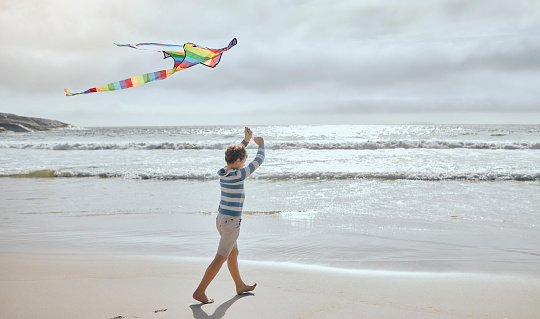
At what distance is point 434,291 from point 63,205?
25.8 ft

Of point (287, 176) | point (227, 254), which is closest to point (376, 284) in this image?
point (227, 254)

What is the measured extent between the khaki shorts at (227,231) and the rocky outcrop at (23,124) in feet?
261

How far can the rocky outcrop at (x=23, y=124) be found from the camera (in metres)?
71.9

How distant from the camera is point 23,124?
248ft

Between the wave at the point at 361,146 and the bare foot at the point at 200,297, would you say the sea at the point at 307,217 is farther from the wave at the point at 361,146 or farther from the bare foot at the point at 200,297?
the wave at the point at 361,146

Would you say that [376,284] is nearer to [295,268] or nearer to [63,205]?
[295,268]

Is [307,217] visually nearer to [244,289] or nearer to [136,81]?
[244,289]

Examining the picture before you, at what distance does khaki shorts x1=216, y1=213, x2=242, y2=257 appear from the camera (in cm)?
366

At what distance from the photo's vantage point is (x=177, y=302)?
12.2ft

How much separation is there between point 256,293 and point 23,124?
281 ft

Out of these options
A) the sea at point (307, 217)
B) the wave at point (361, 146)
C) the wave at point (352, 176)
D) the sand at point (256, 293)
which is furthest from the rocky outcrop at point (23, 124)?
the sand at point (256, 293)

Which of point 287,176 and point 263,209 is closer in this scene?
point 263,209

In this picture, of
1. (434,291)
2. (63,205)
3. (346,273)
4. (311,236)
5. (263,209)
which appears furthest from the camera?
(63,205)

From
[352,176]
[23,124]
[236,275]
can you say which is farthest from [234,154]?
[23,124]
